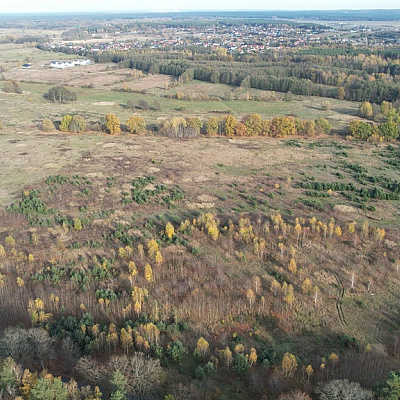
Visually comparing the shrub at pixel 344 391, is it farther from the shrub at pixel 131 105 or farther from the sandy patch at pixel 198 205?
the shrub at pixel 131 105

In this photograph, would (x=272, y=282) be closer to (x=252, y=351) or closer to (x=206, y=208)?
(x=252, y=351)

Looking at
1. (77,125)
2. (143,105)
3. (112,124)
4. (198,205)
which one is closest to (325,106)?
(143,105)

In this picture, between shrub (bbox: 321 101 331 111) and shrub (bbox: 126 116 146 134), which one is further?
shrub (bbox: 321 101 331 111)

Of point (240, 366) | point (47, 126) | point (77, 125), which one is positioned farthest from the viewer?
point (47, 126)

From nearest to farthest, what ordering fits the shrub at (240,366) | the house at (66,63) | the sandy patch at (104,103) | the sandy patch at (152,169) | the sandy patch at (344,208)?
the shrub at (240,366) < the sandy patch at (344,208) < the sandy patch at (152,169) < the sandy patch at (104,103) < the house at (66,63)

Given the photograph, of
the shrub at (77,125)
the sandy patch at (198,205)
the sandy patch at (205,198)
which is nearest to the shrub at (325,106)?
the shrub at (77,125)

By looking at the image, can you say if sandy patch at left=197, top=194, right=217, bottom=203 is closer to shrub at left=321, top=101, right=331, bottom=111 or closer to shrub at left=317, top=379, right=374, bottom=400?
shrub at left=317, top=379, right=374, bottom=400

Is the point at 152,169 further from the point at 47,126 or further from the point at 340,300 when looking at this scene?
the point at 340,300

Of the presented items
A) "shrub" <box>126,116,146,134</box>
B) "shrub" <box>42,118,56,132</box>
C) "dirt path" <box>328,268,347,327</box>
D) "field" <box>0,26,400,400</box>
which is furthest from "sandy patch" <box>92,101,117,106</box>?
"dirt path" <box>328,268,347,327</box>
